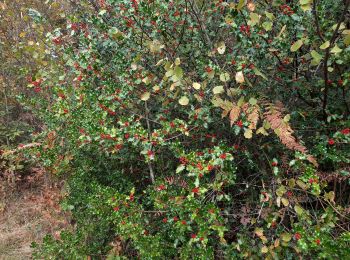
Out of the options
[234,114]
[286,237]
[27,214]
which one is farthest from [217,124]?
[27,214]

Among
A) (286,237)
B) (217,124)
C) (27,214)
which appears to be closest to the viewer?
(286,237)

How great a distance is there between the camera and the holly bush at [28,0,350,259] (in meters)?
2.21

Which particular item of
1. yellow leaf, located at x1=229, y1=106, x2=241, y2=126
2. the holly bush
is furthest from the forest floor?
yellow leaf, located at x1=229, y1=106, x2=241, y2=126

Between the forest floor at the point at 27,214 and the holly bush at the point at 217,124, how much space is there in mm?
1221

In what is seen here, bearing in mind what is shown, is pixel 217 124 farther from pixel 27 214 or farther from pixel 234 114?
pixel 27 214

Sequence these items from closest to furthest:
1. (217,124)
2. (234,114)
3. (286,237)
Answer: (234,114) < (286,237) < (217,124)

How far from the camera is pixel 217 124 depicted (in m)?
2.63

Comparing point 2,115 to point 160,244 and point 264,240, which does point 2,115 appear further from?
point 264,240

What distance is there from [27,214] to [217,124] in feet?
11.2

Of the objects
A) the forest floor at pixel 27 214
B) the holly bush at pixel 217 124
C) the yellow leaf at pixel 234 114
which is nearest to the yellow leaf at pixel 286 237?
the holly bush at pixel 217 124

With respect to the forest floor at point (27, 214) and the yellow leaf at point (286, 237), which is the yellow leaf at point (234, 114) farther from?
the forest floor at point (27, 214)

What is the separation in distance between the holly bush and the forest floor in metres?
1.22

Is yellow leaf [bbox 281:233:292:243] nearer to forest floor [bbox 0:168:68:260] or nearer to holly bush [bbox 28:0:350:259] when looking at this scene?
holly bush [bbox 28:0:350:259]

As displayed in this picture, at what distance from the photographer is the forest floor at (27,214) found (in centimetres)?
415
